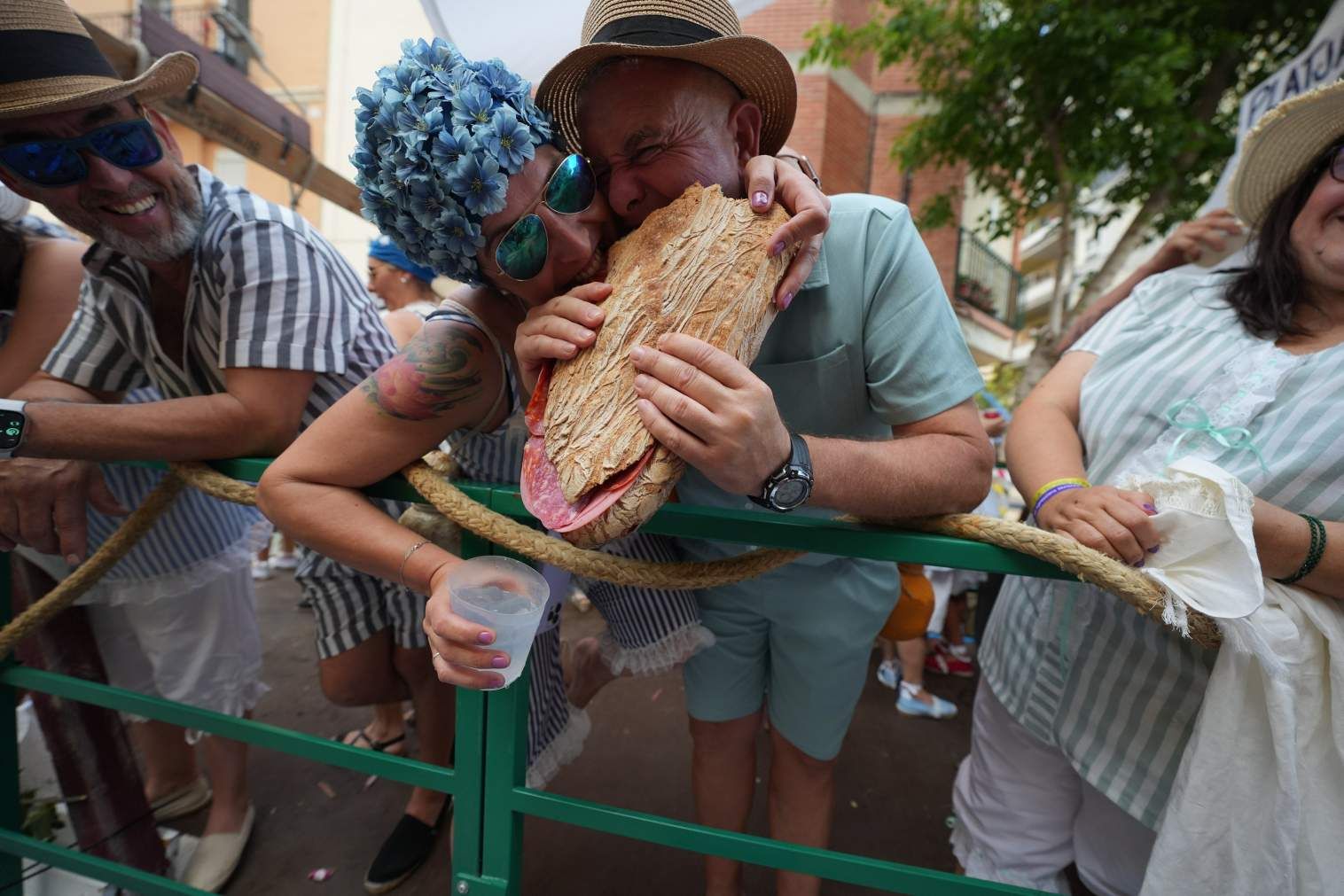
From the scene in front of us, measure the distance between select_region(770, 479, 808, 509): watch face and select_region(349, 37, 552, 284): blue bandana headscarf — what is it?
0.63 metres

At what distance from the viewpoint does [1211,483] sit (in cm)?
97

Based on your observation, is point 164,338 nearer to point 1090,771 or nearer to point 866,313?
point 866,313

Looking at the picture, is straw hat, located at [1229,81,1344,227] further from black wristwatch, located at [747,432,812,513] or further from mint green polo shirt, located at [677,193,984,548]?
black wristwatch, located at [747,432,812,513]

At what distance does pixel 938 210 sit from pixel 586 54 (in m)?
6.01

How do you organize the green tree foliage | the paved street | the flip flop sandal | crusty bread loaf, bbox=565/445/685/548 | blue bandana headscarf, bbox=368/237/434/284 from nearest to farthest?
crusty bread loaf, bbox=565/445/685/548, the paved street, the flip flop sandal, blue bandana headscarf, bbox=368/237/434/284, the green tree foliage

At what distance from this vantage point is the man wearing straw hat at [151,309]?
138 cm

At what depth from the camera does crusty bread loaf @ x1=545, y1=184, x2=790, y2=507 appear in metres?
0.88

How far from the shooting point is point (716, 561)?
114cm

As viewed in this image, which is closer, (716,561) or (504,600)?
(504,600)

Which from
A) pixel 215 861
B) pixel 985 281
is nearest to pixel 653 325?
pixel 215 861

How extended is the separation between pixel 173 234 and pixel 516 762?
1.56m

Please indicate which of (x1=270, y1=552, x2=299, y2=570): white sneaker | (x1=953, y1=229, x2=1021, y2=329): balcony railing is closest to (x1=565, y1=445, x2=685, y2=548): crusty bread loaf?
(x1=270, y1=552, x2=299, y2=570): white sneaker

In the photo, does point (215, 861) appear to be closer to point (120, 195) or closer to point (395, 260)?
point (120, 195)

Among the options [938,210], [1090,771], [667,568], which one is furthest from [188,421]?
[938,210]
